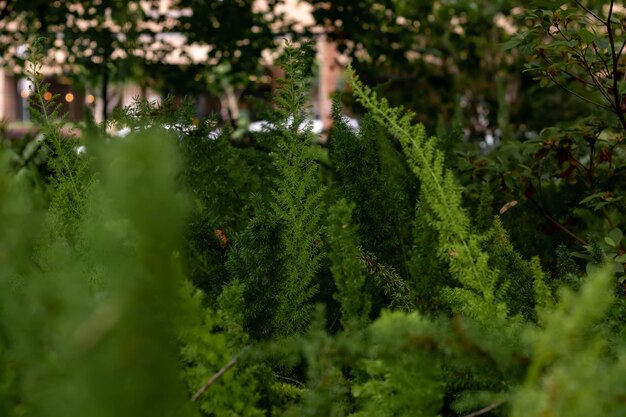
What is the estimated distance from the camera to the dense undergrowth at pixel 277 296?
1.22 ft

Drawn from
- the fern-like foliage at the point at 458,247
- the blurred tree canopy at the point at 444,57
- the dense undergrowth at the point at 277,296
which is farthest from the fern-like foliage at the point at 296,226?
the blurred tree canopy at the point at 444,57

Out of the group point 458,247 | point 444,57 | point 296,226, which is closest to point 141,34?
point 444,57

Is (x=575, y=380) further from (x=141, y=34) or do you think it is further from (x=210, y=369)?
(x=141, y=34)

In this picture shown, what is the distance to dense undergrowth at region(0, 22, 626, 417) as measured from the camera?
37 centimetres

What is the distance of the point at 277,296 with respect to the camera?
81 cm

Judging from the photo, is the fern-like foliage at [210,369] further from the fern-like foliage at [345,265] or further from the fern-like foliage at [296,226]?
the fern-like foliage at [296,226]

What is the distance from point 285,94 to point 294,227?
0.67 feet

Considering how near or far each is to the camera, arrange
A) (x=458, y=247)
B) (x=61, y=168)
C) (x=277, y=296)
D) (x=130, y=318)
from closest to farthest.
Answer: (x=130, y=318) → (x=458, y=247) → (x=277, y=296) → (x=61, y=168)

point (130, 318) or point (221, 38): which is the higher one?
point (130, 318)

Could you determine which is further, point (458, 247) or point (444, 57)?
point (444, 57)

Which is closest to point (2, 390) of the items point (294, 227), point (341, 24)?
point (294, 227)

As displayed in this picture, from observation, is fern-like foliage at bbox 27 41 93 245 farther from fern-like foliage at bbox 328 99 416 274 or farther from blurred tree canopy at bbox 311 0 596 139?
blurred tree canopy at bbox 311 0 596 139

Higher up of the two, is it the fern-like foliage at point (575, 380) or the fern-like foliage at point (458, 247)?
the fern-like foliage at point (575, 380)

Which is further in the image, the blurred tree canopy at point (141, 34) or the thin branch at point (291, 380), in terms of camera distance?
the blurred tree canopy at point (141, 34)
